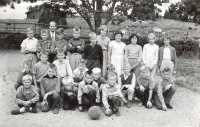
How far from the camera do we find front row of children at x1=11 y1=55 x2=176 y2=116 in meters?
4.41

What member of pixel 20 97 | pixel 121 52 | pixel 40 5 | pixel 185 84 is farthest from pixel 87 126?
pixel 40 5

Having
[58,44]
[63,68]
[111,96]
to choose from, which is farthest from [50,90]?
[58,44]

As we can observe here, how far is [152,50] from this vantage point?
18.4 ft

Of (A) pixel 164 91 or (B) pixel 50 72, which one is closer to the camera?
(B) pixel 50 72

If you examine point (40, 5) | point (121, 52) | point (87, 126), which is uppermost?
point (40, 5)

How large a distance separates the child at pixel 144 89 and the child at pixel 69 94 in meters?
1.39

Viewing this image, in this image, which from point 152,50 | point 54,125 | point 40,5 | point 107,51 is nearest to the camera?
point 54,125

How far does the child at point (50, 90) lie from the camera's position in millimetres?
4484

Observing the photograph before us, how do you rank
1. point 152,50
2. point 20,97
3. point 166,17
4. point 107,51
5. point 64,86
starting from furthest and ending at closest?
point 166,17
point 107,51
point 152,50
point 64,86
point 20,97

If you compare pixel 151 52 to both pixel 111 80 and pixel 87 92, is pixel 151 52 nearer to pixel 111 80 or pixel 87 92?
pixel 111 80

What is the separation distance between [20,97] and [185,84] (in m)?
5.10

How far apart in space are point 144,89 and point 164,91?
0.46m

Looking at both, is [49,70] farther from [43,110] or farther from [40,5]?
[40,5]

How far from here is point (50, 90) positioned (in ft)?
15.2
